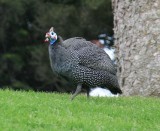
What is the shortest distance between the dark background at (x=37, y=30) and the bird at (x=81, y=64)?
16323mm

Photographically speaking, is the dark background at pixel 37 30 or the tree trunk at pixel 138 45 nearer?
the tree trunk at pixel 138 45

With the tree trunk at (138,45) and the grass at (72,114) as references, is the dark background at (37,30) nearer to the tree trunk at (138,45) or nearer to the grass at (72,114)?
the tree trunk at (138,45)

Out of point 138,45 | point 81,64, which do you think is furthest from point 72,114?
point 138,45

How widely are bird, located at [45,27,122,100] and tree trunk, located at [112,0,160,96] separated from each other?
301 centimetres

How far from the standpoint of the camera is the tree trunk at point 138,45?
1600 centimetres

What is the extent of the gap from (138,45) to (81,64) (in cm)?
397

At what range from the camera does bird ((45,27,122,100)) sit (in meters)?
12.7

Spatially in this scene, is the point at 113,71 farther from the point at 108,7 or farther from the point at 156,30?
the point at 108,7

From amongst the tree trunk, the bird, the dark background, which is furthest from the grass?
the dark background

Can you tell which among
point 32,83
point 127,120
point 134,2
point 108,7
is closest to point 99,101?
point 127,120

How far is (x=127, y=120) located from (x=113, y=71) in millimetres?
2145

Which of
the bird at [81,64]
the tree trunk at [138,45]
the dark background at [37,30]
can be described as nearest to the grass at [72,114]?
the bird at [81,64]

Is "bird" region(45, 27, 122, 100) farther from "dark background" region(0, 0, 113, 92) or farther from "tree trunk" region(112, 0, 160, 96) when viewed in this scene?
"dark background" region(0, 0, 113, 92)

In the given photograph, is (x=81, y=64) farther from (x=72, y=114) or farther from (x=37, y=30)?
(x=37, y=30)
